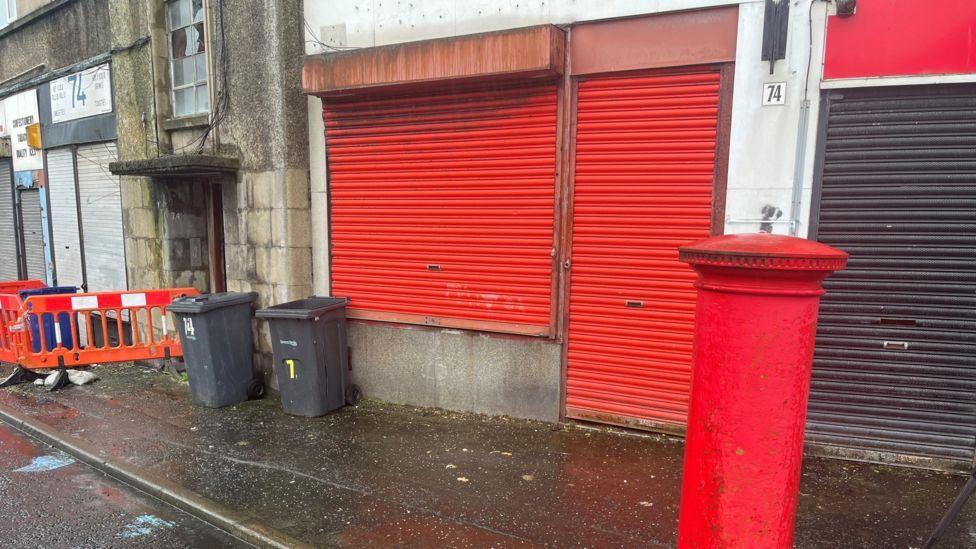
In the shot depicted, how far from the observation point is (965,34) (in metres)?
4.46

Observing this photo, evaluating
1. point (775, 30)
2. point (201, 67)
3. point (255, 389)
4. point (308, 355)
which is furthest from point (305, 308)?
point (775, 30)

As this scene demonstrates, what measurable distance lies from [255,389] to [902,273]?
6870mm

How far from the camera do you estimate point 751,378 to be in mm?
2020

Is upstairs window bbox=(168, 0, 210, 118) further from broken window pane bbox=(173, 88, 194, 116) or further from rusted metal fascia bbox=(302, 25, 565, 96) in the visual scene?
rusted metal fascia bbox=(302, 25, 565, 96)

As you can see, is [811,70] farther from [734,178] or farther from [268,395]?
[268,395]

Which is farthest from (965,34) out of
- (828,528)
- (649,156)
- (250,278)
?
(250,278)

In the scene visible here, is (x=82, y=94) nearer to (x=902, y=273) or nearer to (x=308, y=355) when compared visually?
(x=308, y=355)

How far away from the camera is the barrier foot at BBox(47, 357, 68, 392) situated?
7625 mm

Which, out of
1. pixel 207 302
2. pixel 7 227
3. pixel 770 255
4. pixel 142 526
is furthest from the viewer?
pixel 7 227

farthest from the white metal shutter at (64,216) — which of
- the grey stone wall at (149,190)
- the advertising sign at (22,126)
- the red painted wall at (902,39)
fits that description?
the red painted wall at (902,39)

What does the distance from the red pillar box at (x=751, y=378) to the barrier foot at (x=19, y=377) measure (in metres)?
9.14

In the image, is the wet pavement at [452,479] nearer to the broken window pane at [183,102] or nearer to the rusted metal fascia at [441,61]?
the rusted metal fascia at [441,61]

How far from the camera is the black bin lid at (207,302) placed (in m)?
6.65

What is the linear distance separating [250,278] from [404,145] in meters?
2.80
